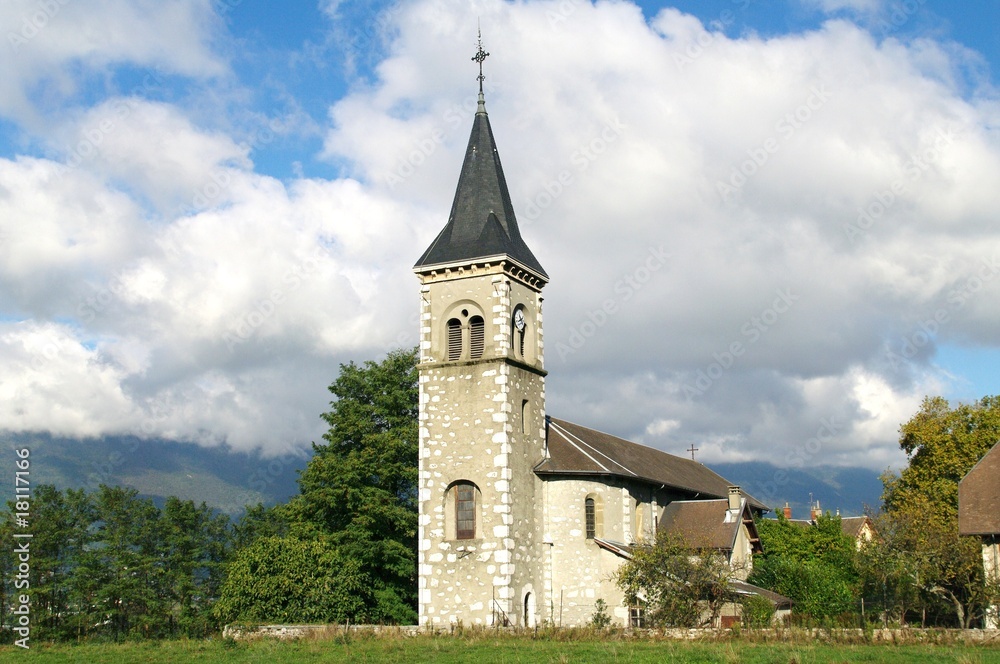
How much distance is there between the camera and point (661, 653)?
76.8 feet

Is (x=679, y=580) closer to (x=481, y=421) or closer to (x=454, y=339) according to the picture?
(x=481, y=421)

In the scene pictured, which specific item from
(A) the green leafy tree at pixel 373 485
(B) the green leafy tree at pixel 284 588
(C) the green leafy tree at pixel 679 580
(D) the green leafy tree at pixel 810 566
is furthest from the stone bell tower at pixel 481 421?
(D) the green leafy tree at pixel 810 566

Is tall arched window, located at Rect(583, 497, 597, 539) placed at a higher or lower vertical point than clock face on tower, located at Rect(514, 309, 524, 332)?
lower

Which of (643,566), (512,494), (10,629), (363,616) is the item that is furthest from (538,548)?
(10,629)

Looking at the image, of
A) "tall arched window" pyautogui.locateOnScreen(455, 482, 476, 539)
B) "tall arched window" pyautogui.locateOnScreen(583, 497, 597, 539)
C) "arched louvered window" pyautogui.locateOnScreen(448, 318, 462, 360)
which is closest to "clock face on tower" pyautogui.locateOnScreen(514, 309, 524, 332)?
"arched louvered window" pyautogui.locateOnScreen(448, 318, 462, 360)

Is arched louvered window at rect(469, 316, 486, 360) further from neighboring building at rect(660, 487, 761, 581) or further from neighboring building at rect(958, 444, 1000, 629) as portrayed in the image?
neighboring building at rect(958, 444, 1000, 629)

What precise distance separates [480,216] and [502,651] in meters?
18.6

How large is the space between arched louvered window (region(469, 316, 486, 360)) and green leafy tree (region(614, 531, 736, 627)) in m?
9.39

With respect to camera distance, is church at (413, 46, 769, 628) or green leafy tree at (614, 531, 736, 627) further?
church at (413, 46, 769, 628)

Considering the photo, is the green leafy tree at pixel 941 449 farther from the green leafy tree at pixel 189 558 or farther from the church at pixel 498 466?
the green leafy tree at pixel 189 558

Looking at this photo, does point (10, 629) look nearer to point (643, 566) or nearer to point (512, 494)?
point (512, 494)

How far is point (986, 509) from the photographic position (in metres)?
34.2

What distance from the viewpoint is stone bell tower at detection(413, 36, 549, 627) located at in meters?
33.4

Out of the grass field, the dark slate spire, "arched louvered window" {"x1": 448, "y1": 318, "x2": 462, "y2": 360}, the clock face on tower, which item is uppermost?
the dark slate spire
